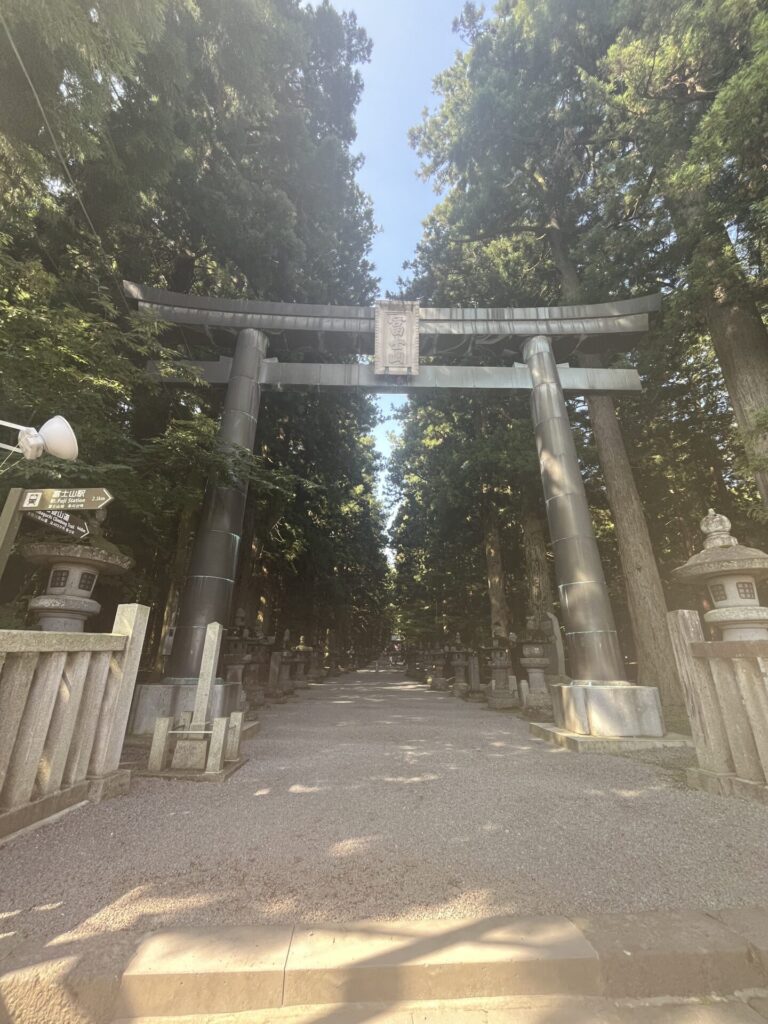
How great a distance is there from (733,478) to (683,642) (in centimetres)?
1425

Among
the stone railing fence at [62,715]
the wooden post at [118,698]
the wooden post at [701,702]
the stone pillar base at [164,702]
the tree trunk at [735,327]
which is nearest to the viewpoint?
the stone railing fence at [62,715]

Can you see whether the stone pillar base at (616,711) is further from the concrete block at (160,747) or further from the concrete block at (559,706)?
the concrete block at (160,747)

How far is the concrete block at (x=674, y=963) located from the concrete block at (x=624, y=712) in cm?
455

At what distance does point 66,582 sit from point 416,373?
715 cm

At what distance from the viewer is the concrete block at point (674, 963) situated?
5.29ft

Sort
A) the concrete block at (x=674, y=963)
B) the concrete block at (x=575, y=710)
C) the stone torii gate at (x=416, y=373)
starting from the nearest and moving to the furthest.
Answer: the concrete block at (x=674, y=963) → the concrete block at (x=575, y=710) → the stone torii gate at (x=416, y=373)

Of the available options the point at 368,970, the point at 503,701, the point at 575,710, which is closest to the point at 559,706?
the point at 575,710

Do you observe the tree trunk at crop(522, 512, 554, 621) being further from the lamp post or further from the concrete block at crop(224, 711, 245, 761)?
the lamp post

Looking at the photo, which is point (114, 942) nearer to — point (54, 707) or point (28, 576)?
point (54, 707)

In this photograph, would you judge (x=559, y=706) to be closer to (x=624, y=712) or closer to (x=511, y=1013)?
(x=624, y=712)

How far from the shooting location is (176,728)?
5051 millimetres

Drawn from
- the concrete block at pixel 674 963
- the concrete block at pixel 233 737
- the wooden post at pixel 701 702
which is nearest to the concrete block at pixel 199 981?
the concrete block at pixel 674 963

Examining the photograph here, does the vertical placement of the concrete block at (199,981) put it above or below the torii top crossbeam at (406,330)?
below

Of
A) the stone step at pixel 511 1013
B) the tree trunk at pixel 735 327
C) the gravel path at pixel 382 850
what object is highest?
the tree trunk at pixel 735 327
